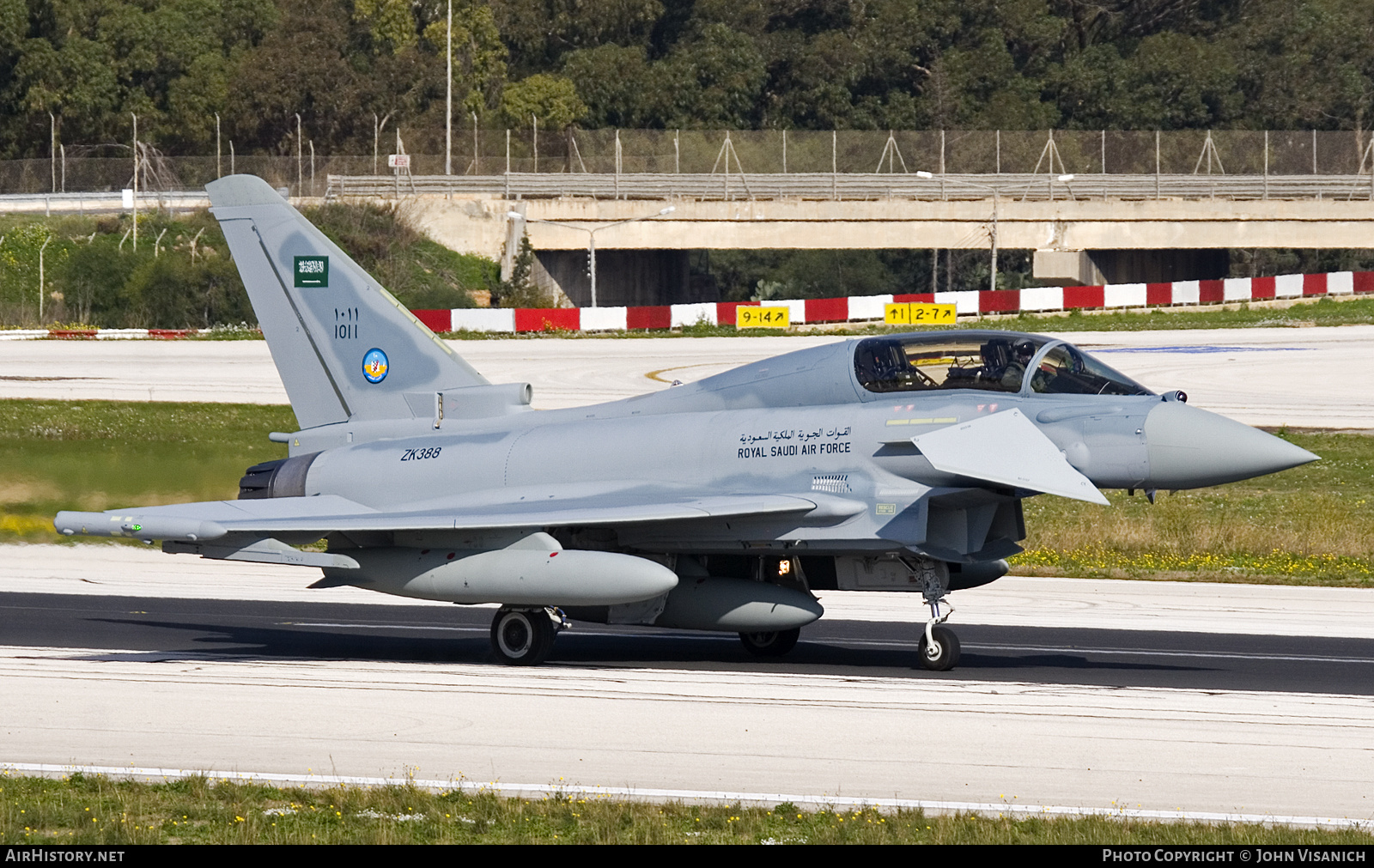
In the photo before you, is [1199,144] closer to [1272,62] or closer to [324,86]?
[1272,62]

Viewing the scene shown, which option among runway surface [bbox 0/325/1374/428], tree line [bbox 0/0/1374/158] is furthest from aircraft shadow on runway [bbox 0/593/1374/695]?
tree line [bbox 0/0/1374/158]

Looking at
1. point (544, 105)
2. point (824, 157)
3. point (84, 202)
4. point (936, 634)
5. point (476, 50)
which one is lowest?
point (936, 634)

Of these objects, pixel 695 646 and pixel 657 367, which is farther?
pixel 657 367

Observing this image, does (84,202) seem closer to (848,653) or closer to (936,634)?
(848,653)

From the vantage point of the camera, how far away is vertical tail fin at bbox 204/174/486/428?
1795 centimetres

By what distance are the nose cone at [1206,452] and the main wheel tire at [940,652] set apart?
2418 mm

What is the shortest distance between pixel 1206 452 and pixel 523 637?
22.0 feet

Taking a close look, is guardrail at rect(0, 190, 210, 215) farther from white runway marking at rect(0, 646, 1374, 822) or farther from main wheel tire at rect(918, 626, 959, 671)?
main wheel tire at rect(918, 626, 959, 671)

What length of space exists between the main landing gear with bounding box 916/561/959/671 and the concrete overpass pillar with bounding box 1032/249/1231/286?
60725 mm

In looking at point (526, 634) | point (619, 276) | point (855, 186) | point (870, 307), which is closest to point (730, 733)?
point (526, 634)

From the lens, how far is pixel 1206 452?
13945 millimetres

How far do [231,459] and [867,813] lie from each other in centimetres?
2359

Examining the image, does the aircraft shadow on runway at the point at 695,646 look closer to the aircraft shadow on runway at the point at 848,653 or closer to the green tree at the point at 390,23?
the aircraft shadow on runway at the point at 848,653
